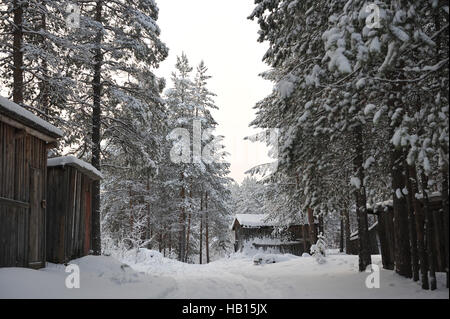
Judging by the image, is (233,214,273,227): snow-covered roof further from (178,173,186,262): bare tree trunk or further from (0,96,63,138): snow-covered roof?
(0,96,63,138): snow-covered roof

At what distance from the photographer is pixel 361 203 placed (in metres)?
12.0

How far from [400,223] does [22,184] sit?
9515 millimetres

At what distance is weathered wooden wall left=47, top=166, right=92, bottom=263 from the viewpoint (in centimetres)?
1166

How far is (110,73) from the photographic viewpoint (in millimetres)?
18250

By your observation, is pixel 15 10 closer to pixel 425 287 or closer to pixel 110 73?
pixel 110 73

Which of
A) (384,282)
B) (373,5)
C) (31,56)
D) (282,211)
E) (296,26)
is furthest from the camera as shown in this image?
(282,211)

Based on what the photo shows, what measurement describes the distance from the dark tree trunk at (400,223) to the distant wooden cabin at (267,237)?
22.3 meters

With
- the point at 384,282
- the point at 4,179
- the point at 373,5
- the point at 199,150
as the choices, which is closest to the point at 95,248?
the point at 4,179

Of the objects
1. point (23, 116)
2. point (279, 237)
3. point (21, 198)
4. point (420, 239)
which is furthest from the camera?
point (279, 237)

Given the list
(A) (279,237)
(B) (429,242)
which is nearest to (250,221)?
(A) (279,237)

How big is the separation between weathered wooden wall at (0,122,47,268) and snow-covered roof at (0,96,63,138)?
0.35m

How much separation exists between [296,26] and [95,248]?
11914 millimetres

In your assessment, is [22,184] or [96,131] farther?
[96,131]

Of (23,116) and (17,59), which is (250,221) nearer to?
(17,59)
